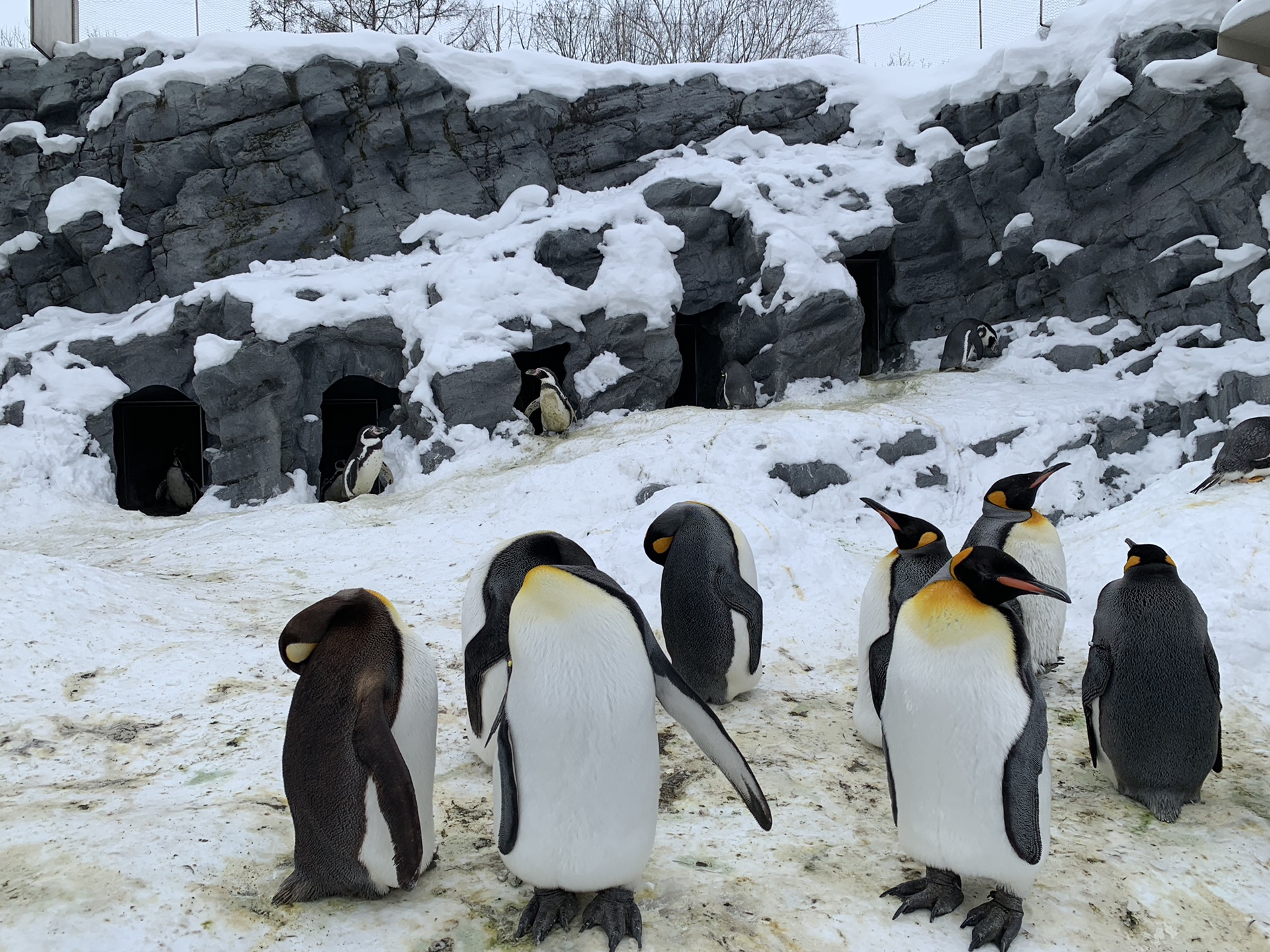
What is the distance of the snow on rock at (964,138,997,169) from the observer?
11438mm

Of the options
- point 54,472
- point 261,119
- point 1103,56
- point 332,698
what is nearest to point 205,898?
point 332,698

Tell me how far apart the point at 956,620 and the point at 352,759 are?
4.97 feet

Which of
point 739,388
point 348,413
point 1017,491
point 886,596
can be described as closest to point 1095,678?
point 886,596

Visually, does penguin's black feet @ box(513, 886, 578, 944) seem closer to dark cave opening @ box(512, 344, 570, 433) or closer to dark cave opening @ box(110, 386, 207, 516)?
dark cave opening @ box(512, 344, 570, 433)

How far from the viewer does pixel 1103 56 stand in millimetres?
10297

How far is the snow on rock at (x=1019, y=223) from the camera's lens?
11.3 metres

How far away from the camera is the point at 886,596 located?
347 centimetres

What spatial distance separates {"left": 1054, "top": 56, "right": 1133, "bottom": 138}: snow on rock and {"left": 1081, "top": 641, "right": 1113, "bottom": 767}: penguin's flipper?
30.1 feet

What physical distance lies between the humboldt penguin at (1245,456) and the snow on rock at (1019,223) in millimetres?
6248

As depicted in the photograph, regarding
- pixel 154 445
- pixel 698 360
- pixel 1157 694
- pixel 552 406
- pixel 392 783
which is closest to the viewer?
pixel 392 783

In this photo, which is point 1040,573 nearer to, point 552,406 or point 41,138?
point 552,406

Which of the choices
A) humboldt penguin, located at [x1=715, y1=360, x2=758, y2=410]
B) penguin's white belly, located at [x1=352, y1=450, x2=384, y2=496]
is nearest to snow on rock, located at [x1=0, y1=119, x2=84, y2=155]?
penguin's white belly, located at [x1=352, y1=450, x2=384, y2=496]

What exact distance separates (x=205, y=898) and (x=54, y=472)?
881cm

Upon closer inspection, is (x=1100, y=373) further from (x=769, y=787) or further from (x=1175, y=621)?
(x=769, y=787)
